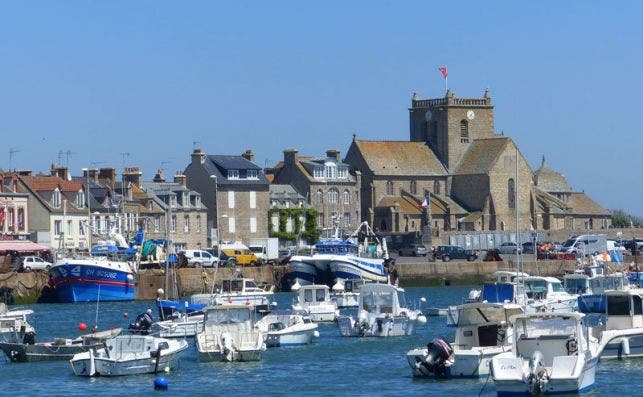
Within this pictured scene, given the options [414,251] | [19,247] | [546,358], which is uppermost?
[414,251]

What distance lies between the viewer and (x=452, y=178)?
133125mm

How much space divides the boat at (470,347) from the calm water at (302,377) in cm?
42

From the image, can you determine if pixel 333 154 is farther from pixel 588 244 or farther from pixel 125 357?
pixel 125 357

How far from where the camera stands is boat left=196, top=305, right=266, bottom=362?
4972 centimetres

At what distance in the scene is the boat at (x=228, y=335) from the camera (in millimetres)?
49719

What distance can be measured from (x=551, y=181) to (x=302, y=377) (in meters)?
97.9

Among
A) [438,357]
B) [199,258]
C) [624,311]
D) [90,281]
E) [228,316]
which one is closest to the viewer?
[438,357]

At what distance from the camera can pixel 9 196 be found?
3792 inches

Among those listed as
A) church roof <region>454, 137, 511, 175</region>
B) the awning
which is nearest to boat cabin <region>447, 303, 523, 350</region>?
the awning

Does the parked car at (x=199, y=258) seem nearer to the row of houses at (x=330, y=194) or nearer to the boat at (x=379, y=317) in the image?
the row of houses at (x=330, y=194)

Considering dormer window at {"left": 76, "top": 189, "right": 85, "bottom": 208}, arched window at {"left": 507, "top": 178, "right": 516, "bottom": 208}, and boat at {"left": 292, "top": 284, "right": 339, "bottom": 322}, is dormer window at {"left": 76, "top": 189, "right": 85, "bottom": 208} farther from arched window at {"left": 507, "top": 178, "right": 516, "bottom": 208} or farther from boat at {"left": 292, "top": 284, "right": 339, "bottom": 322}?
arched window at {"left": 507, "top": 178, "right": 516, "bottom": 208}

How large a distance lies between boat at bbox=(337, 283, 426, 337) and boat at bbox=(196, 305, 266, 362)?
907cm

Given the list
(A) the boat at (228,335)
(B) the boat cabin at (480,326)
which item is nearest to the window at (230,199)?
(A) the boat at (228,335)

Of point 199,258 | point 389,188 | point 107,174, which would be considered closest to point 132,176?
point 107,174
